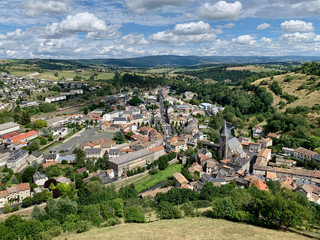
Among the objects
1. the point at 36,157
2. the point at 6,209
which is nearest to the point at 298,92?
the point at 36,157

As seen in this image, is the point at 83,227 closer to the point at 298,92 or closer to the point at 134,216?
the point at 134,216

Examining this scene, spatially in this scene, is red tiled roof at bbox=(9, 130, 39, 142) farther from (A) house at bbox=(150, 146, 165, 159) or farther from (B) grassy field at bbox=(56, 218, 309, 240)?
(B) grassy field at bbox=(56, 218, 309, 240)

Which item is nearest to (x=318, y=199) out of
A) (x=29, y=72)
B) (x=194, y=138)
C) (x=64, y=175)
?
(x=194, y=138)

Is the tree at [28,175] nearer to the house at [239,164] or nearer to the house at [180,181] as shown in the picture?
the house at [180,181]

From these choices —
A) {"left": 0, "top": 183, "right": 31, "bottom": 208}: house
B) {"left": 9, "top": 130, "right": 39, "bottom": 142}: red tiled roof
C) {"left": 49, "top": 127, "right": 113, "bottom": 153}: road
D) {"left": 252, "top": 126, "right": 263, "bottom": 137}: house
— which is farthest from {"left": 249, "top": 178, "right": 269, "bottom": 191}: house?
{"left": 9, "top": 130, "right": 39, "bottom": 142}: red tiled roof

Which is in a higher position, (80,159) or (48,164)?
(80,159)

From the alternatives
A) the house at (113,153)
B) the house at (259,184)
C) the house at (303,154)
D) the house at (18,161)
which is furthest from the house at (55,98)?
the house at (303,154)
